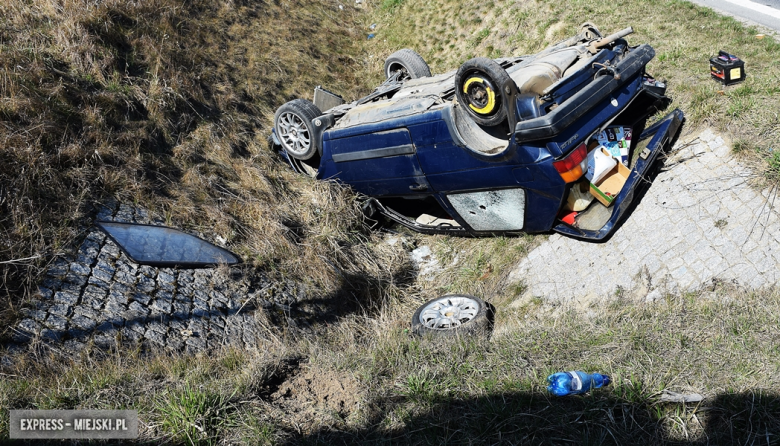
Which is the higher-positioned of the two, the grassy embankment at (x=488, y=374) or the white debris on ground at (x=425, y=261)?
the grassy embankment at (x=488, y=374)

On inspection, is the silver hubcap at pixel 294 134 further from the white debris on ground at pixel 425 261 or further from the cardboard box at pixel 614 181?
the cardboard box at pixel 614 181

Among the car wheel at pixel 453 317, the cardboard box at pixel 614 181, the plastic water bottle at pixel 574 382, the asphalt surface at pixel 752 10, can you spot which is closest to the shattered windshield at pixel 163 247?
the car wheel at pixel 453 317

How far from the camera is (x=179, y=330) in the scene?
15.6 ft

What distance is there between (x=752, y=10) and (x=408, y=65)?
479 centimetres

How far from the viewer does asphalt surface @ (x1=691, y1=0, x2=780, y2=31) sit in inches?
281

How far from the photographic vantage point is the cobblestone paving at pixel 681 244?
4434 mm

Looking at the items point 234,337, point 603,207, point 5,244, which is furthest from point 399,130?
point 5,244

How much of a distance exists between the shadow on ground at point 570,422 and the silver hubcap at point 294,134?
3960mm

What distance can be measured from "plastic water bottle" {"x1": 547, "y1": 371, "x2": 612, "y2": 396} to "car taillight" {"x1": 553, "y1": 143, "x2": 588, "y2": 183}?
73.5 inches

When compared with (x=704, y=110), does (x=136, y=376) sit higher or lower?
lower

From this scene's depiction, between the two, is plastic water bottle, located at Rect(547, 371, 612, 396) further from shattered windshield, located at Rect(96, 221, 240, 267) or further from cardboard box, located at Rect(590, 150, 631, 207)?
shattered windshield, located at Rect(96, 221, 240, 267)

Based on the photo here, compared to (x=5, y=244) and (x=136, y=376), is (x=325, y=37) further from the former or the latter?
(x=136, y=376)

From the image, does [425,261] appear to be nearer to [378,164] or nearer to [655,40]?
[378,164]

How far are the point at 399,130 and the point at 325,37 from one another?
608cm
